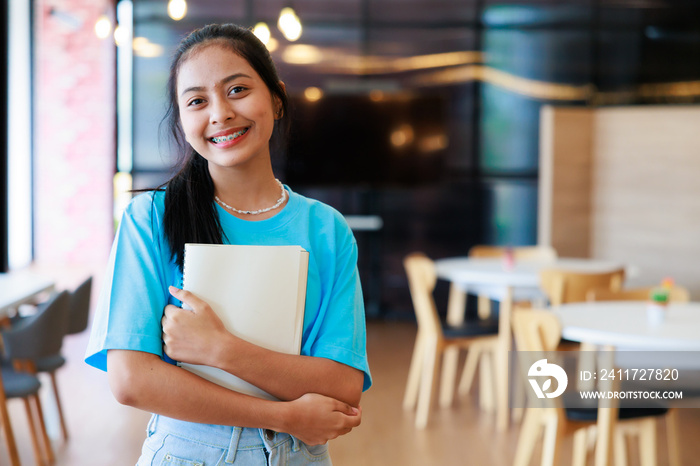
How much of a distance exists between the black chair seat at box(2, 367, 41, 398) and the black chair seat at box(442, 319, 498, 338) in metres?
2.13

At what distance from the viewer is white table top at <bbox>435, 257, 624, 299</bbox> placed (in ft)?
12.7

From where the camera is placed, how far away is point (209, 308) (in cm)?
100

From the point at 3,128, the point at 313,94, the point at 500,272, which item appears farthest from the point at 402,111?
the point at 3,128

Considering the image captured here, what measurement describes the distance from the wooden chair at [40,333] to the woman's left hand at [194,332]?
6.52 ft

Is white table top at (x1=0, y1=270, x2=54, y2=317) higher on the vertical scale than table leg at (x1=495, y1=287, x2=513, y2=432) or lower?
higher

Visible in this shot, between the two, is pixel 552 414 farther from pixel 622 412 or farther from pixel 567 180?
pixel 567 180

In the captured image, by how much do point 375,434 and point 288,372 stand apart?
266 cm

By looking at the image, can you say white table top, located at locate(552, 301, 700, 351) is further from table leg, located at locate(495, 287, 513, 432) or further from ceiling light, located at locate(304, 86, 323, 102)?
ceiling light, located at locate(304, 86, 323, 102)

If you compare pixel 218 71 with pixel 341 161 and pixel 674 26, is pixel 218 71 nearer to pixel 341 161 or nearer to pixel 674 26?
pixel 341 161

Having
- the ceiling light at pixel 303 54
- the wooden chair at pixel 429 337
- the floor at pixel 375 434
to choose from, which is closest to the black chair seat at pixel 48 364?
Answer: the floor at pixel 375 434

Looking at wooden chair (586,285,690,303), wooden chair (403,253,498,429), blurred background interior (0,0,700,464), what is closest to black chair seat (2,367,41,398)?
wooden chair (403,253,498,429)

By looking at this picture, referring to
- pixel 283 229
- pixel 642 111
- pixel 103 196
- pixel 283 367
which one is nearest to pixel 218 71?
pixel 283 229

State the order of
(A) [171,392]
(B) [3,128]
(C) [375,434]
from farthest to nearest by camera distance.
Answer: (B) [3,128], (C) [375,434], (A) [171,392]

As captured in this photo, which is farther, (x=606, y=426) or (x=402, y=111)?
(x=402, y=111)
